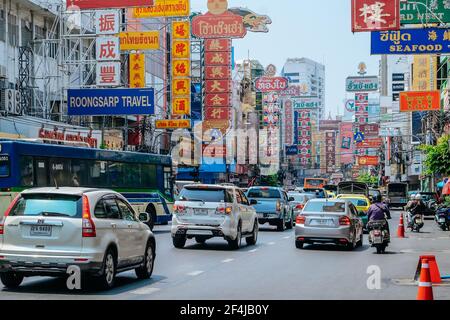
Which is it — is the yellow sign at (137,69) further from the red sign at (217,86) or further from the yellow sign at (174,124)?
the red sign at (217,86)

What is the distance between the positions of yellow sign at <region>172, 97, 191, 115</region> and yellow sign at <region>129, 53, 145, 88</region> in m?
6.43

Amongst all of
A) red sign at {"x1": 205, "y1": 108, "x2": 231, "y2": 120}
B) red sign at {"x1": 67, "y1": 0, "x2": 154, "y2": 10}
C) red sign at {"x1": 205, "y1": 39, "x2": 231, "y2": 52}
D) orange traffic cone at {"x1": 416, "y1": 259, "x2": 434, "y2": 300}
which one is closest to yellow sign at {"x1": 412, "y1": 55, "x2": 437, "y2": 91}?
red sign at {"x1": 205, "y1": 39, "x2": 231, "y2": 52}

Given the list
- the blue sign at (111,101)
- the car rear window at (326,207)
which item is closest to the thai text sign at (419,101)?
the blue sign at (111,101)

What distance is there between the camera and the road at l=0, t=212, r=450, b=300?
513 inches

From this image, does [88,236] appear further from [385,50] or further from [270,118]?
[270,118]

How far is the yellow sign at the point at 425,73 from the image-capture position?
86.1m

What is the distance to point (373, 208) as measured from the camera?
23.3 m

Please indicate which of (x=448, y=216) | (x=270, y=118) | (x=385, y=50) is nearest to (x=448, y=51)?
(x=385, y=50)

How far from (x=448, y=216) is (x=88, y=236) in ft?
96.2

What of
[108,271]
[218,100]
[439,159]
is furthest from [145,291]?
[218,100]

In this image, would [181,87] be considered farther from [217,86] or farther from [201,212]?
[201,212]

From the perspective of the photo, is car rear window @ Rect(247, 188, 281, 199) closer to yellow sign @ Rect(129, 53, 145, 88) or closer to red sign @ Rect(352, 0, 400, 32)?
red sign @ Rect(352, 0, 400, 32)

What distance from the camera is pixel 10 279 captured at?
13.7 m

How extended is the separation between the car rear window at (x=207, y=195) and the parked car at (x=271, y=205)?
10.5m
